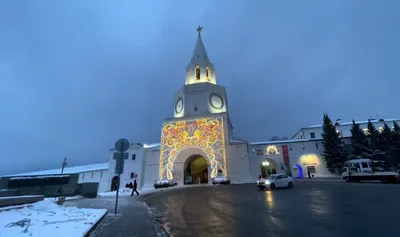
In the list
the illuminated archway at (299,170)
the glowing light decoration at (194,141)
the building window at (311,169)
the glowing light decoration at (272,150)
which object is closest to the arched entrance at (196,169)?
the glowing light decoration at (194,141)

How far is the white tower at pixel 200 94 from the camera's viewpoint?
121 ft

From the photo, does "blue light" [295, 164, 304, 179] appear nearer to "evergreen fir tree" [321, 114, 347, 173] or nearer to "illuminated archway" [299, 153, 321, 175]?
"illuminated archway" [299, 153, 321, 175]

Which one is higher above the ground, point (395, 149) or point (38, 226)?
point (395, 149)

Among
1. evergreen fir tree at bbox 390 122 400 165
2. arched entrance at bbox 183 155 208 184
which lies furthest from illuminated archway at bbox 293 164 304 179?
arched entrance at bbox 183 155 208 184

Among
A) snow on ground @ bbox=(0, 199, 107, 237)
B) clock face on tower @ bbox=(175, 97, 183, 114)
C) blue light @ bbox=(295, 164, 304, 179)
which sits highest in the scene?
clock face on tower @ bbox=(175, 97, 183, 114)

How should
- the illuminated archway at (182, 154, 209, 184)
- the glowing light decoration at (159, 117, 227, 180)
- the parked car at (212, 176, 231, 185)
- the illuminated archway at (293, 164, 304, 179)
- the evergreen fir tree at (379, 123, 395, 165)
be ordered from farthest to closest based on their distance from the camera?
the illuminated archway at (293, 164, 304, 179)
the illuminated archway at (182, 154, 209, 184)
the evergreen fir tree at (379, 123, 395, 165)
the glowing light decoration at (159, 117, 227, 180)
the parked car at (212, 176, 231, 185)

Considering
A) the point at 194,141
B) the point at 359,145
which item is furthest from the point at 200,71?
the point at 359,145

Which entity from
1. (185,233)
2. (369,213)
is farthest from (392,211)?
(185,233)

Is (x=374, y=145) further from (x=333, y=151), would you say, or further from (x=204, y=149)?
(x=204, y=149)

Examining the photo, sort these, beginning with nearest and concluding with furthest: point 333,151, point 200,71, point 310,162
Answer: point 333,151 < point 310,162 < point 200,71

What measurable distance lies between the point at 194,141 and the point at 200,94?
10279mm

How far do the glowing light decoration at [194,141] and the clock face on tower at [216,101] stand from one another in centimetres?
598

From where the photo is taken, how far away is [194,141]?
31.6 metres

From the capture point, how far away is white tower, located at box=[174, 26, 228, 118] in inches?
1453
